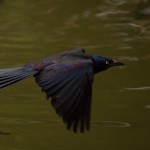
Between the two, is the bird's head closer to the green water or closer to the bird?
the bird

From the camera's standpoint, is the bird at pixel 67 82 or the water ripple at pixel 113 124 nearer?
the bird at pixel 67 82

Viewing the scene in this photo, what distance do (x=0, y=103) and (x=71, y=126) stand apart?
229 cm

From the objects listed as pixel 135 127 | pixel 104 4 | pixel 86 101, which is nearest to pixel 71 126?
pixel 86 101

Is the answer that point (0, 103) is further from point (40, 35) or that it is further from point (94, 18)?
point (94, 18)

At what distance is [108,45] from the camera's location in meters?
7.35

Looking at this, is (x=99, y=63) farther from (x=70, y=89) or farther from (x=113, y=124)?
(x=113, y=124)

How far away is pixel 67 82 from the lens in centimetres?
341

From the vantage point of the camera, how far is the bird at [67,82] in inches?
125

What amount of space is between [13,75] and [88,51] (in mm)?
3581

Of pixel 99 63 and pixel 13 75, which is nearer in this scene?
pixel 13 75

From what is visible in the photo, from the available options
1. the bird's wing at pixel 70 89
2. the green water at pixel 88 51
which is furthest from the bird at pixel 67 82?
the green water at pixel 88 51

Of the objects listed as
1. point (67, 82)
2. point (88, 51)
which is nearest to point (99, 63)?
point (67, 82)

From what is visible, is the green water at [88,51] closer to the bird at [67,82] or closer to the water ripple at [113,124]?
the water ripple at [113,124]

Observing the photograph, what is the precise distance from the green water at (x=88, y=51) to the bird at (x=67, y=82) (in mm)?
867
